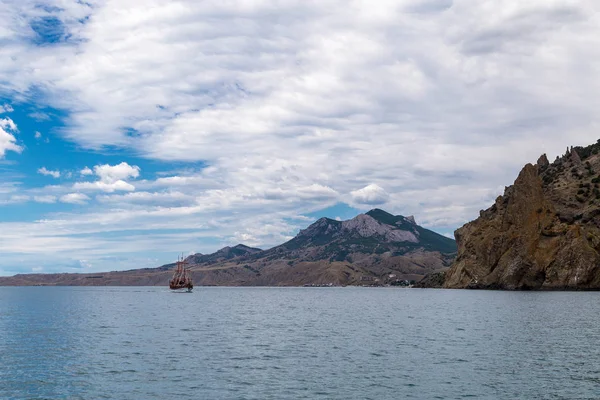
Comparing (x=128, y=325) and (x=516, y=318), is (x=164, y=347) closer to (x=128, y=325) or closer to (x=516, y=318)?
(x=128, y=325)

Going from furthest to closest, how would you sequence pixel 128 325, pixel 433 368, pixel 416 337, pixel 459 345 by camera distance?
pixel 128 325 < pixel 416 337 < pixel 459 345 < pixel 433 368

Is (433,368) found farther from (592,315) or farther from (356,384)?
(592,315)

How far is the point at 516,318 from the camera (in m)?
98.2

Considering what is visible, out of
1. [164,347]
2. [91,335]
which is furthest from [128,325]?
[164,347]

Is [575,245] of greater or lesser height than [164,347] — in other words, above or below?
above

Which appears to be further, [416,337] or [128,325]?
[128,325]

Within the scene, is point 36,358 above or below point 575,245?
below

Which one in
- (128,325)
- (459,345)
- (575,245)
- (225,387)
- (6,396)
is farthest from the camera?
(575,245)

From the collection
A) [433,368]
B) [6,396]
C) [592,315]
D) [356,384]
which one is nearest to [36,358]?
[6,396]

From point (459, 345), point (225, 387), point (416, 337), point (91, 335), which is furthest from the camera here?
point (91, 335)

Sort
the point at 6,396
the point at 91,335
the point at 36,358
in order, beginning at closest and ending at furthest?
1. the point at 6,396
2. the point at 36,358
3. the point at 91,335

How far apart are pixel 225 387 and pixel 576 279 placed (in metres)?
183

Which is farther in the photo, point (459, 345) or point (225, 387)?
point (459, 345)

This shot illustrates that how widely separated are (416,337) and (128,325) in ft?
160
